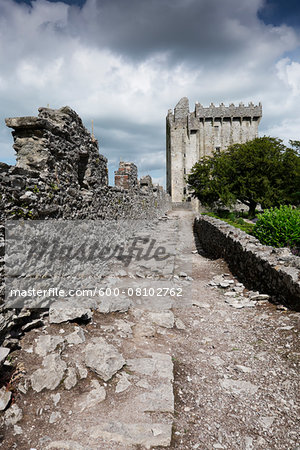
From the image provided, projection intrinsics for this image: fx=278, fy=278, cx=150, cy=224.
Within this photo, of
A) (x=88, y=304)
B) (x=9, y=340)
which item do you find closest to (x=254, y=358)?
(x=88, y=304)

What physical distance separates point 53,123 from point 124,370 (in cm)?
420

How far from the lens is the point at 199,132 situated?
169 feet

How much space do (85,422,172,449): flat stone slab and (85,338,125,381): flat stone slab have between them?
0.59 meters

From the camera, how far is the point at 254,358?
142 inches

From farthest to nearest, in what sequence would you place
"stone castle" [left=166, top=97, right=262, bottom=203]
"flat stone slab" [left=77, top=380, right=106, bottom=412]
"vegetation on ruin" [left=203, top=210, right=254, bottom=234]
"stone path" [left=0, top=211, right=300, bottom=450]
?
1. "stone castle" [left=166, top=97, right=262, bottom=203]
2. "vegetation on ruin" [left=203, top=210, right=254, bottom=234]
3. "flat stone slab" [left=77, top=380, right=106, bottom=412]
4. "stone path" [left=0, top=211, right=300, bottom=450]

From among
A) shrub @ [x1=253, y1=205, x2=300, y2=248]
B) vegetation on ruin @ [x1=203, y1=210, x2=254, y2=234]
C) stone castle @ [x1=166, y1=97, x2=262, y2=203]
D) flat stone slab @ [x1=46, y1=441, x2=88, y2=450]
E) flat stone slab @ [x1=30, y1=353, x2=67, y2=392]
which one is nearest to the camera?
flat stone slab @ [x1=46, y1=441, x2=88, y2=450]

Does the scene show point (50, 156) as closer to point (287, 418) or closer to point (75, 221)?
point (75, 221)

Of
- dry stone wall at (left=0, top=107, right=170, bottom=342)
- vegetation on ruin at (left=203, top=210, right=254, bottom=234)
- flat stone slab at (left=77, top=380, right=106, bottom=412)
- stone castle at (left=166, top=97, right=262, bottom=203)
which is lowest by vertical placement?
flat stone slab at (left=77, top=380, right=106, bottom=412)

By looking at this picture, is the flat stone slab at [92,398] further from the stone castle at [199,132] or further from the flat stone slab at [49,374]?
the stone castle at [199,132]

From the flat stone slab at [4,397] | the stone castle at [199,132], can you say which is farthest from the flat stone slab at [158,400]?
the stone castle at [199,132]

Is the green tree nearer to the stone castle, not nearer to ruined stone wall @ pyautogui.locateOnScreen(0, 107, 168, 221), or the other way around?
ruined stone wall @ pyautogui.locateOnScreen(0, 107, 168, 221)

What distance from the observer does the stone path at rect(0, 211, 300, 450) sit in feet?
7.82

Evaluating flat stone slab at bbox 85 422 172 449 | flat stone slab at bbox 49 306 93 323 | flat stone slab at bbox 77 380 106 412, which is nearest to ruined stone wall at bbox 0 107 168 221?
flat stone slab at bbox 49 306 93 323

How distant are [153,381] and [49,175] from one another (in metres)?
3.51
